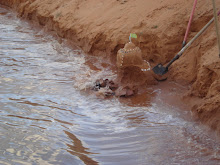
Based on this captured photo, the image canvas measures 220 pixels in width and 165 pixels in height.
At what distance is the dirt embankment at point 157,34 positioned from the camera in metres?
3.85

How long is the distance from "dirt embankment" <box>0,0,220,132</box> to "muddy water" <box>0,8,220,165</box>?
329 millimetres

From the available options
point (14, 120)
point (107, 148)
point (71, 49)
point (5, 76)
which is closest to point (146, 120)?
point (107, 148)

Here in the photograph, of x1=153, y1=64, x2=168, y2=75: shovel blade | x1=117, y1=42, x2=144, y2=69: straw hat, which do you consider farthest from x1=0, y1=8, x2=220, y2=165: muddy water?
x1=117, y1=42, x2=144, y2=69: straw hat

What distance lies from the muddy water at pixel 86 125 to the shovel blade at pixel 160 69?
0.77 ft

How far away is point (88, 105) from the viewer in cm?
416

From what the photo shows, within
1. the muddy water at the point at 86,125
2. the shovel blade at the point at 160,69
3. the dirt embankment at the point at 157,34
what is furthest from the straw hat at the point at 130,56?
the dirt embankment at the point at 157,34

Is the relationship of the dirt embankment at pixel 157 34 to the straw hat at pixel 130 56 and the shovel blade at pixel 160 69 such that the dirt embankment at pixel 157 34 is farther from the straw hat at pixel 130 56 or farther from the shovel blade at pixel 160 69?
the straw hat at pixel 130 56

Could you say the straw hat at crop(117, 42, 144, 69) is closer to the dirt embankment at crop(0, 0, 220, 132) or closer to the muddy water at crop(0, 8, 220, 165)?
the muddy water at crop(0, 8, 220, 165)

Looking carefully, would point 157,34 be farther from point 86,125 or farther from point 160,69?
point 86,125

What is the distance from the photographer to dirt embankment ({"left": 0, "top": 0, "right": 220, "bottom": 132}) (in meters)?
3.85

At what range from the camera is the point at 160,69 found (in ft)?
15.8

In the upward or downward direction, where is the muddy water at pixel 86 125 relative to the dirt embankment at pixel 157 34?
downward

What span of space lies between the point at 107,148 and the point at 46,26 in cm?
587

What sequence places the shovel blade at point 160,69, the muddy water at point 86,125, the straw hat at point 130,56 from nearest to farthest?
the muddy water at point 86,125, the straw hat at point 130,56, the shovel blade at point 160,69
